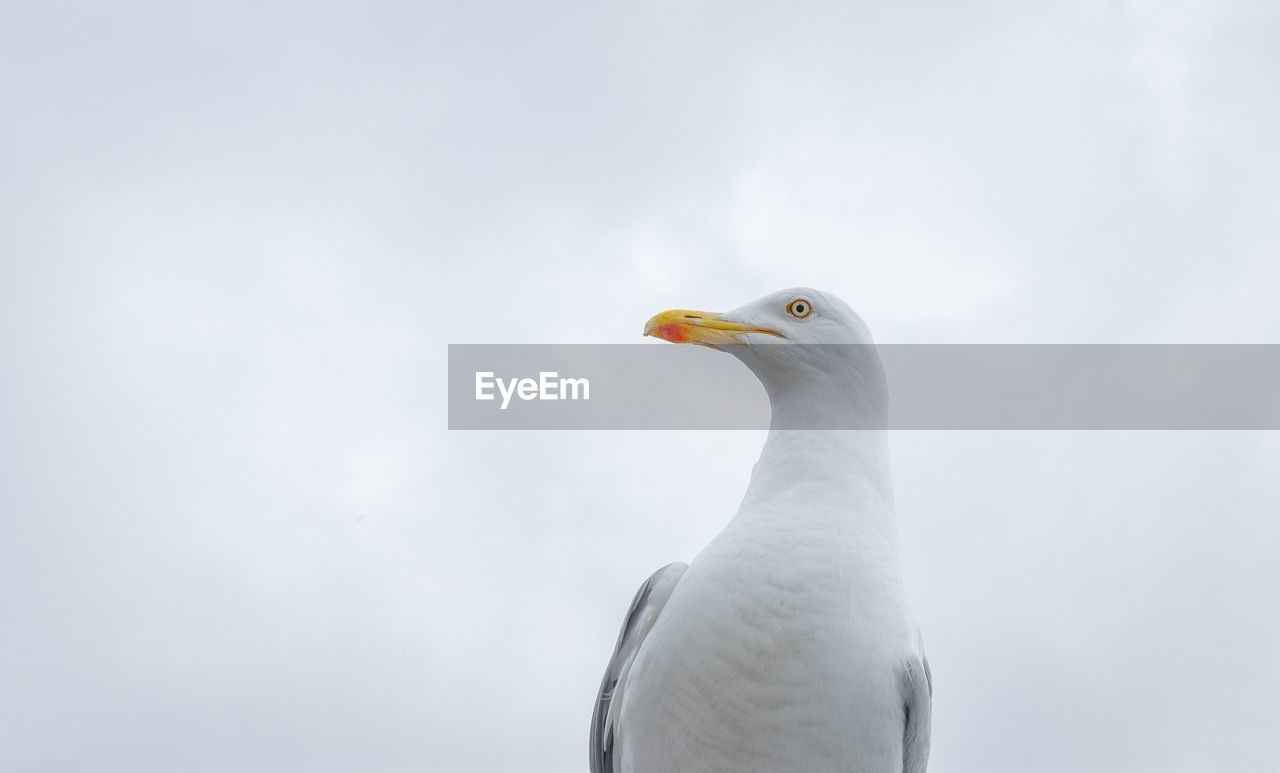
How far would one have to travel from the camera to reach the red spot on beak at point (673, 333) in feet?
16.0

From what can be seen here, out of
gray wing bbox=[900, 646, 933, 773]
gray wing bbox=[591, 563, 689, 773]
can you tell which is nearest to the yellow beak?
gray wing bbox=[591, 563, 689, 773]

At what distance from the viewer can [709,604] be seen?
4.19 metres

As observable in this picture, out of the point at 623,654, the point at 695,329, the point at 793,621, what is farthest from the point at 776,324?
the point at 623,654

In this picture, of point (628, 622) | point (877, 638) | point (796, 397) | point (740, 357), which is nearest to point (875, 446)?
point (796, 397)

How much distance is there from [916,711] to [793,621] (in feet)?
2.16

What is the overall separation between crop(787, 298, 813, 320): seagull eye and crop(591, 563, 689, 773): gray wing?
4.07 ft

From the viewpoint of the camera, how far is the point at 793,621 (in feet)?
13.3

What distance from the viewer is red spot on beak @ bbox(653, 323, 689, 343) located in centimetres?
489

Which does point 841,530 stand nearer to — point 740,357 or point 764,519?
point 764,519

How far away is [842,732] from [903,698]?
1.15 feet

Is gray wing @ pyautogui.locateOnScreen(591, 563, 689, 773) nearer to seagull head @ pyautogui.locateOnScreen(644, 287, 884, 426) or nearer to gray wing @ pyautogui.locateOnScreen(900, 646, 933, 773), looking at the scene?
seagull head @ pyautogui.locateOnScreen(644, 287, 884, 426)

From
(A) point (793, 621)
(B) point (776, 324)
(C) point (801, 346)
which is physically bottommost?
(A) point (793, 621)

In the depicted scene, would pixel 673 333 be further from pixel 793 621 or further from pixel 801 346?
pixel 793 621

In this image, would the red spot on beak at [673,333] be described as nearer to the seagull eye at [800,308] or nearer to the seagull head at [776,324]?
the seagull head at [776,324]
